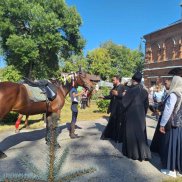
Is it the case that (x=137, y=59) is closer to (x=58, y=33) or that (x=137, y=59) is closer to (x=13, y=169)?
(x=58, y=33)

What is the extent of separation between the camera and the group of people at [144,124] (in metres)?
5.64

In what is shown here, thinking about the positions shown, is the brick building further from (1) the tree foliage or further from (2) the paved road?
(1) the tree foliage

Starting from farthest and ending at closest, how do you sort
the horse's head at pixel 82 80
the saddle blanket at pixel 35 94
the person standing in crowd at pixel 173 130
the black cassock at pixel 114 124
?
the horse's head at pixel 82 80 < the black cassock at pixel 114 124 < the saddle blanket at pixel 35 94 < the person standing in crowd at pixel 173 130

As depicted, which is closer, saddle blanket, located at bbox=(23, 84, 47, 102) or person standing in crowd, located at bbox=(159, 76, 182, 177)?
person standing in crowd, located at bbox=(159, 76, 182, 177)

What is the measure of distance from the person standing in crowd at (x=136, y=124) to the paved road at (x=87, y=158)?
0.74 feet

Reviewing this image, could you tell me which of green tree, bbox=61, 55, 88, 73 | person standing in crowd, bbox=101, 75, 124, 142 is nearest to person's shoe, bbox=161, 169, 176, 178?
person standing in crowd, bbox=101, 75, 124, 142

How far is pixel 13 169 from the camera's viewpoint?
589 cm

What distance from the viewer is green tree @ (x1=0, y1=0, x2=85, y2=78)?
31.7 meters

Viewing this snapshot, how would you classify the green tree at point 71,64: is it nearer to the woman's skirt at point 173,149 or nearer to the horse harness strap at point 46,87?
the horse harness strap at point 46,87

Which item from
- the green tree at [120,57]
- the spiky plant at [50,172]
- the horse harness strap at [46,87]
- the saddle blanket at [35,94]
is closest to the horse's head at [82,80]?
the horse harness strap at [46,87]

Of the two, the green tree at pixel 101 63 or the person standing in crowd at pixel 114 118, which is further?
the green tree at pixel 101 63

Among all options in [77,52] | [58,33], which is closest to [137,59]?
[77,52]

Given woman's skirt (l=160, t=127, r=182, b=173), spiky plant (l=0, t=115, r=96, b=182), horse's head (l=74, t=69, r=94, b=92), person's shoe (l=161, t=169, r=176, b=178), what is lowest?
person's shoe (l=161, t=169, r=176, b=178)

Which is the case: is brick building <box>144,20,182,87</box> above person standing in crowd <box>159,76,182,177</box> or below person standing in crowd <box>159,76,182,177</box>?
above
